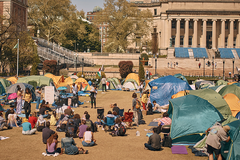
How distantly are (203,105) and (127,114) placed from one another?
4375mm

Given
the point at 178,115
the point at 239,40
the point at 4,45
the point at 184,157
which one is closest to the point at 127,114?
the point at 178,115

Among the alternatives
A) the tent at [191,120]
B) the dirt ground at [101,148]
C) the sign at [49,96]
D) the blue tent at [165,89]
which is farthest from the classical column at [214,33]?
the dirt ground at [101,148]

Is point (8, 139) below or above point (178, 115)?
below

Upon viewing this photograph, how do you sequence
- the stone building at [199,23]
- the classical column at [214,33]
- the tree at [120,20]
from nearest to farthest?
1. the tree at [120,20]
2. the stone building at [199,23]
3. the classical column at [214,33]

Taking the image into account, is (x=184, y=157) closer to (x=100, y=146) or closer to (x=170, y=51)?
(x=100, y=146)

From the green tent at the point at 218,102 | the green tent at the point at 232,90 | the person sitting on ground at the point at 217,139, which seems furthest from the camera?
the green tent at the point at 232,90

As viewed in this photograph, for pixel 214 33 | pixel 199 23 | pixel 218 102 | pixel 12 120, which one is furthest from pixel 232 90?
pixel 199 23

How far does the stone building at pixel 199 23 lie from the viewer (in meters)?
85.1

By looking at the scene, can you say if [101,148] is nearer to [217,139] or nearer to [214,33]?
[217,139]

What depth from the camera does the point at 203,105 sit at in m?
14.9

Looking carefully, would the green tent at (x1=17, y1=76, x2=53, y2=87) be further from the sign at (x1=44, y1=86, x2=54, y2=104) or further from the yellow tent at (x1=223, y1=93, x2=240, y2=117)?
the yellow tent at (x1=223, y1=93, x2=240, y2=117)

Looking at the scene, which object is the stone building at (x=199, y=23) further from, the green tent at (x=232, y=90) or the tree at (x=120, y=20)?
the green tent at (x=232, y=90)

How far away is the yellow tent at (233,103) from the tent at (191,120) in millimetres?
3027

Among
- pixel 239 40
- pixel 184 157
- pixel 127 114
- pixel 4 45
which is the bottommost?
pixel 184 157
